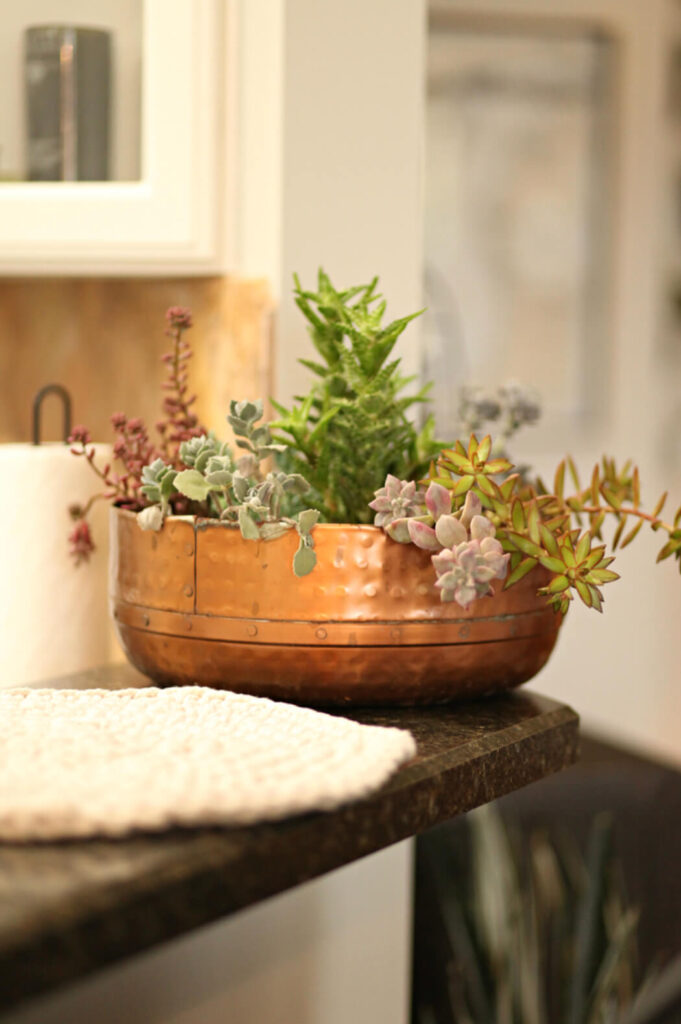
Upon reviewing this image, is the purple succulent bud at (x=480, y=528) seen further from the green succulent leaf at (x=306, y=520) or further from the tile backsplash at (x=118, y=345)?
the tile backsplash at (x=118, y=345)

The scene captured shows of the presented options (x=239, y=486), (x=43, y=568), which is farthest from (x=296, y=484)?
(x=43, y=568)

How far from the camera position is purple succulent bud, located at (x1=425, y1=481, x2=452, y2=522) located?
603mm

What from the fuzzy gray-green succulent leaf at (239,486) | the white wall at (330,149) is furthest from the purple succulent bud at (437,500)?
the white wall at (330,149)

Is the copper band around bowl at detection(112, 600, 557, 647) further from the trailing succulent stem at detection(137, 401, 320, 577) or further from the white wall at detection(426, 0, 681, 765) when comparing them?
the white wall at detection(426, 0, 681, 765)

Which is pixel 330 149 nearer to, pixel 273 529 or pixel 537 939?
pixel 273 529

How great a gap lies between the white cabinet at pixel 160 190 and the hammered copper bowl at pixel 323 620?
330mm

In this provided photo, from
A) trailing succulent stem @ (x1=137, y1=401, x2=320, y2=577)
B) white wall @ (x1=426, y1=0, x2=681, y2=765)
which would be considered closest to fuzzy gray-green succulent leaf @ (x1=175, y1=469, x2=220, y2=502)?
trailing succulent stem @ (x1=137, y1=401, x2=320, y2=577)

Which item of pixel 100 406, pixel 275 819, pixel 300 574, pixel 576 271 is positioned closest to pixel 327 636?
pixel 300 574

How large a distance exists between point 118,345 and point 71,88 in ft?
0.90

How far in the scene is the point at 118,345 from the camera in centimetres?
110

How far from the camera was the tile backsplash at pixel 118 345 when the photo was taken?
922 mm

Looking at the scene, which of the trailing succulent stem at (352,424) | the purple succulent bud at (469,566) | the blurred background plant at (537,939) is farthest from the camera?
the blurred background plant at (537,939)

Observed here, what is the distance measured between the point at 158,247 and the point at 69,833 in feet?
1.92

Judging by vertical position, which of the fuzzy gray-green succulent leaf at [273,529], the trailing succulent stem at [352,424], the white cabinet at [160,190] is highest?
the white cabinet at [160,190]
